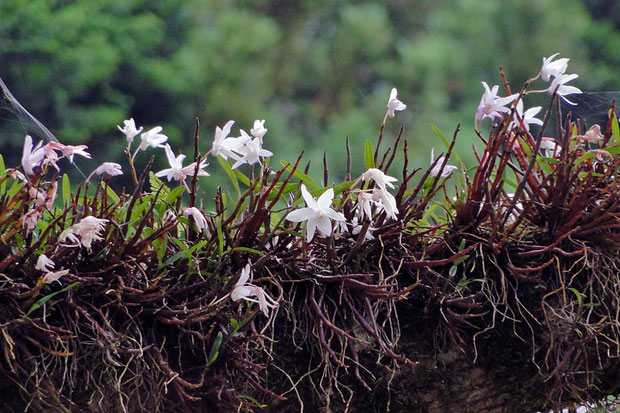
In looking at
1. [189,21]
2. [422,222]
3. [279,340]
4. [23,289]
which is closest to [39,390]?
[23,289]

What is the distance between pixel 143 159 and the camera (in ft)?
19.8

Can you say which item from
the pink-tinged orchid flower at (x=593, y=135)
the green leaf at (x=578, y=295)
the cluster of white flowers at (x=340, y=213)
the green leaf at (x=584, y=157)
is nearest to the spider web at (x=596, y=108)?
the pink-tinged orchid flower at (x=593, y=135)

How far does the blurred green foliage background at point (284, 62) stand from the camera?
22.5 ft

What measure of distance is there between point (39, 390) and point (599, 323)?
2.46ft

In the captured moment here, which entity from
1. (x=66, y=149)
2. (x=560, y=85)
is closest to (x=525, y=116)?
(x=560, y=85)

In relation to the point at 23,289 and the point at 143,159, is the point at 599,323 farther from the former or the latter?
the point at 143,159

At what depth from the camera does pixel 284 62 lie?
35.0ft

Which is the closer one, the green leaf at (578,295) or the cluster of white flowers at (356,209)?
the cluster of white flowers at (356,209)

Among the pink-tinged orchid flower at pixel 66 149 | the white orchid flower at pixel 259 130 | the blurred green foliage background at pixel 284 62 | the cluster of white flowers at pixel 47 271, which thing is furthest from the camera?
the blurred green foliage background at pixel 284 62

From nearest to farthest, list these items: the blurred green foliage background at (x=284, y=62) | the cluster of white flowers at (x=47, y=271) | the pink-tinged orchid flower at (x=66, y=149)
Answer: the cluster of white flowers at (x=47, y=271), the pink-tinged orchid flower at (x=66, y=149), the blurred green foliage background at (x=284, y=62)

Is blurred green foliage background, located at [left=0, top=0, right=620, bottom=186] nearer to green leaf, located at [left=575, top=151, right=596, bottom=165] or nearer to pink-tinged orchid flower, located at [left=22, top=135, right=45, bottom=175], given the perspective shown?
green leaf, located at [left=575, top=151, right=596, bottom=165]

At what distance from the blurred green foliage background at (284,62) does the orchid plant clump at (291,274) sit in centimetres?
476

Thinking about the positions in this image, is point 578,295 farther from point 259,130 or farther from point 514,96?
point 259,130

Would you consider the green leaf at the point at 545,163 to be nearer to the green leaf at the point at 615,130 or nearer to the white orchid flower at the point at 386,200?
the green leaf at the point at 615,130
